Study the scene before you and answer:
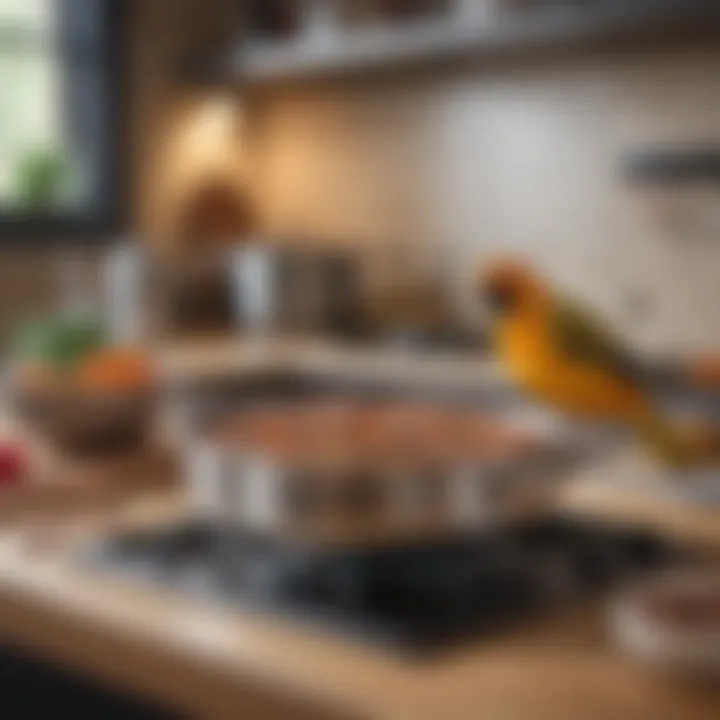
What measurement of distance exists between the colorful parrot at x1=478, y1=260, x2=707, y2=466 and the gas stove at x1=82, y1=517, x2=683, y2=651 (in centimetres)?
54

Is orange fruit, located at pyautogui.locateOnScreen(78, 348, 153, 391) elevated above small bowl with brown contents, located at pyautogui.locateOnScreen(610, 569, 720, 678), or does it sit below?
above

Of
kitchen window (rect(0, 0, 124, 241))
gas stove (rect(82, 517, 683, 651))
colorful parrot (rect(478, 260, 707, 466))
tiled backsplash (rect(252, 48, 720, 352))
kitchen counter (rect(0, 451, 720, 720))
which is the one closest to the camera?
kitchen counter (rect(0, 451, 720, 720))

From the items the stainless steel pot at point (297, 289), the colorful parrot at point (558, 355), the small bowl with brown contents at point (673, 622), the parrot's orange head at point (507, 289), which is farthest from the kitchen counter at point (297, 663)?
the stainless steel pot at point (297, 289)

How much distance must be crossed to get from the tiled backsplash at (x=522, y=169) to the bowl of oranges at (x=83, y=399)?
4.47ft

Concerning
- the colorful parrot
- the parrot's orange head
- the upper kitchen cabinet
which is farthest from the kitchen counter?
the upper kitchen cabinet

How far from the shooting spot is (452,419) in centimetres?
129

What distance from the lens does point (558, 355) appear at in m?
1.92

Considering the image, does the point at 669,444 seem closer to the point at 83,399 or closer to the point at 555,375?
the point at 555,375

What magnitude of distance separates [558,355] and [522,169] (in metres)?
1.30

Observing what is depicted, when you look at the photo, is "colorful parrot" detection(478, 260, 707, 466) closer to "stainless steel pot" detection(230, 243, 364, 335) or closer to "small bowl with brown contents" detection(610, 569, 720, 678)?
"small bowl with brown contents" detection(610, 569, 720, 678)

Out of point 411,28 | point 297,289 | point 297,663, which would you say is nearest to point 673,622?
point 297,663

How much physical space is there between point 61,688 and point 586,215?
2.10m

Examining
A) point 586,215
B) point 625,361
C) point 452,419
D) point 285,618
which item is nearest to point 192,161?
point 586,215

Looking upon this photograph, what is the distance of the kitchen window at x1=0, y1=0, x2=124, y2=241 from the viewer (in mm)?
3215
